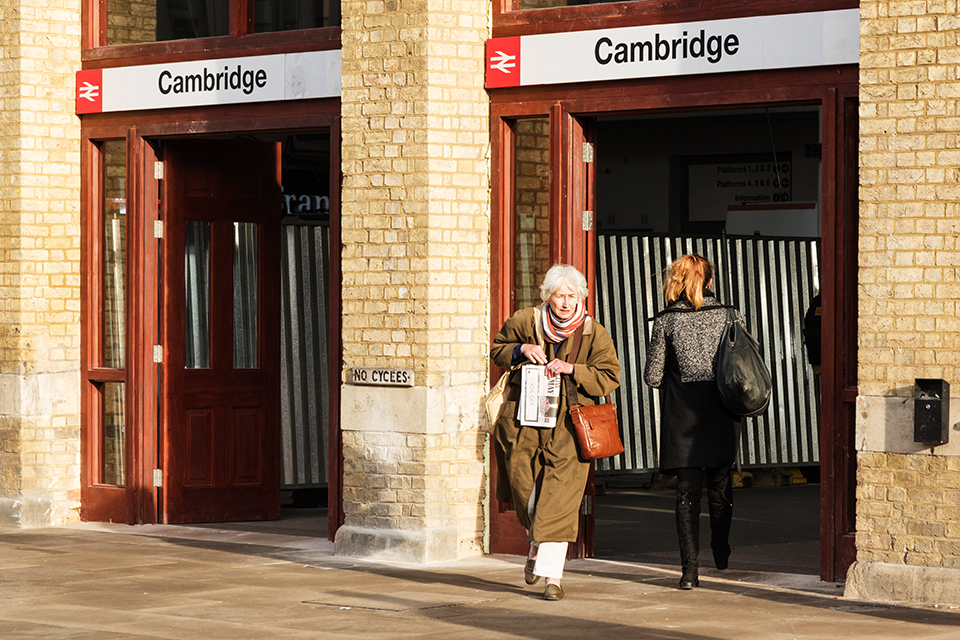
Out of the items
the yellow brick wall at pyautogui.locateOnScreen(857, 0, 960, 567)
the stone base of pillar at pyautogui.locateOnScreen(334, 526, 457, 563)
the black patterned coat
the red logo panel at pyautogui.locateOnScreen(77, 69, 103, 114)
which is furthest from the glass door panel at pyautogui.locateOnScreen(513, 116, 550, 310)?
the red logo panel at pyautogui.locateOnScreen(77, 69, 103, 114)

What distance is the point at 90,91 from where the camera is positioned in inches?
454

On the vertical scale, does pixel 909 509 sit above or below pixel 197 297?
below

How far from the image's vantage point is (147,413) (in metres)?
11.3

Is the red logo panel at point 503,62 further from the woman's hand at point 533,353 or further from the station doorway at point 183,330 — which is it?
the station doorway at point 183,330

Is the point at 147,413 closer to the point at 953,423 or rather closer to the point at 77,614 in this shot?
the point at 77,614

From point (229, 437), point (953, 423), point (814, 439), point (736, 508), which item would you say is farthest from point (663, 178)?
point (953, 423)

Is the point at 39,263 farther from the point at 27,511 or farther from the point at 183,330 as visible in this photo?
the point at 27,511

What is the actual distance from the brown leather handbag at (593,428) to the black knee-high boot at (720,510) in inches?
44.2

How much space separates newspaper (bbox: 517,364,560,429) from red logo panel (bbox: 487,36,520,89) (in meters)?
2.41

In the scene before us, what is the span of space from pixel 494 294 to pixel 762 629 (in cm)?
335

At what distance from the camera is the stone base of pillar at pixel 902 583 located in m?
7.80

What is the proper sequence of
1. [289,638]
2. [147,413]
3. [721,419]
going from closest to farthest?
[289,638] → [721,419] → [147,413]

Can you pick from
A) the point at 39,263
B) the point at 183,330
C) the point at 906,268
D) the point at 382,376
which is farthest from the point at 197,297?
the point at 906,268

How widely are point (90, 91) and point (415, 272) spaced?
347cm
